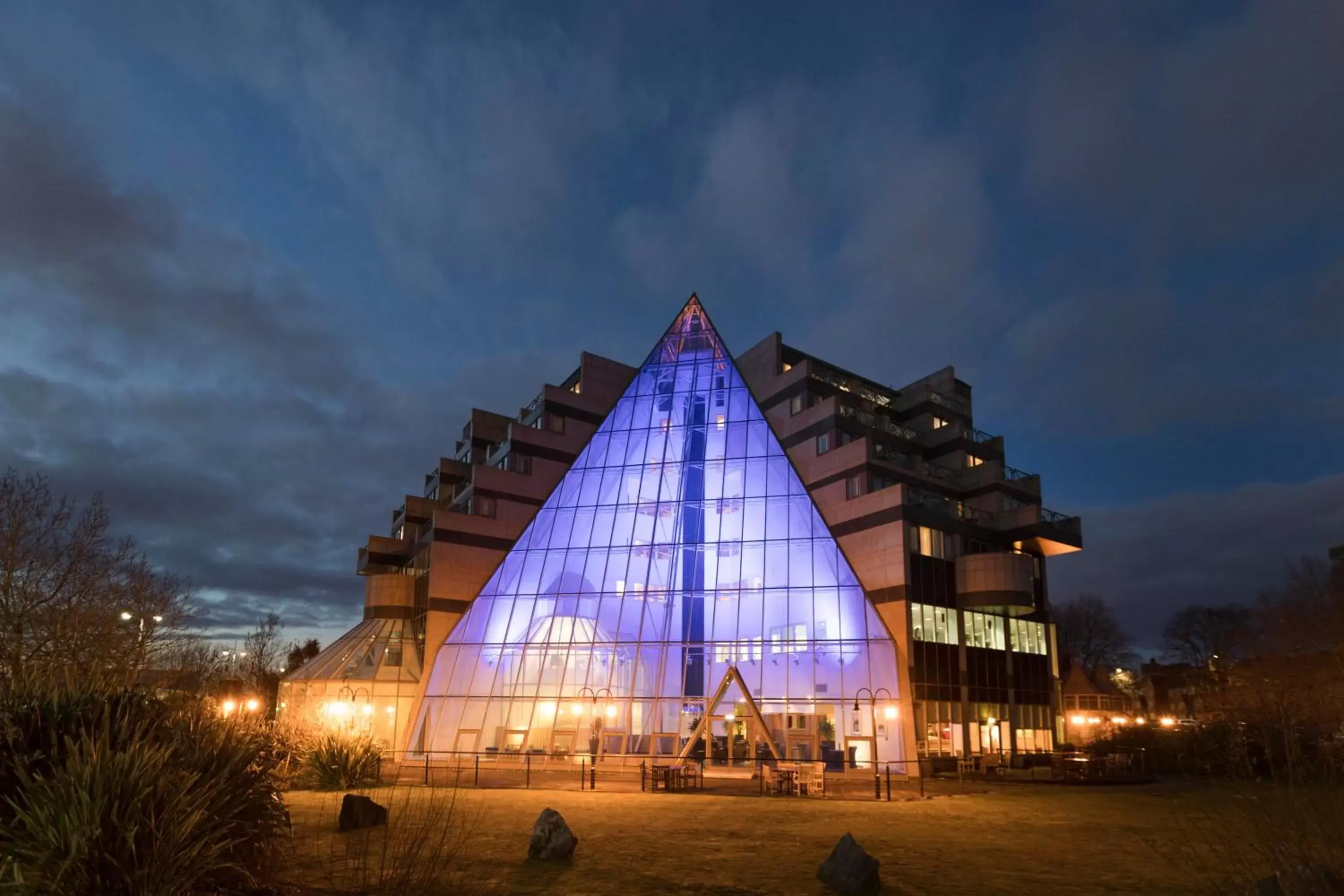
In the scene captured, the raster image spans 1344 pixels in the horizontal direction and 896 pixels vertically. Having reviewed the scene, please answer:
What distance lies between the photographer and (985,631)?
51.0 meters

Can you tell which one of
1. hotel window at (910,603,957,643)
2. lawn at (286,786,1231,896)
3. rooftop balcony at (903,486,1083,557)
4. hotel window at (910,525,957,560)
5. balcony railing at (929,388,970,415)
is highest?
balcony railing at (929,388,970,415)

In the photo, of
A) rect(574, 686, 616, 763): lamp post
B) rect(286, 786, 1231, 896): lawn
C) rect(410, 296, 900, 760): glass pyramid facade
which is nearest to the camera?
rect(286, 786, 1231, 896): lawn

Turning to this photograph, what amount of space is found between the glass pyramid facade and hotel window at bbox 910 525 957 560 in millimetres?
4783

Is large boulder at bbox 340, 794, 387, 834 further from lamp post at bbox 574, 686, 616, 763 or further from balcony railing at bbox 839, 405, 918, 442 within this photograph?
balcony railing at bbox 839, 405, 918, 442

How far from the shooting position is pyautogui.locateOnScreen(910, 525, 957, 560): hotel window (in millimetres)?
47594

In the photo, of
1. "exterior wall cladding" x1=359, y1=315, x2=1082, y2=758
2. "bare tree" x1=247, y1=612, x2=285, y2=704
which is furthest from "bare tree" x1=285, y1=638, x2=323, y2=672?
"exterior wall cladding" x1=359, y1=315, x2=1082, y2=758

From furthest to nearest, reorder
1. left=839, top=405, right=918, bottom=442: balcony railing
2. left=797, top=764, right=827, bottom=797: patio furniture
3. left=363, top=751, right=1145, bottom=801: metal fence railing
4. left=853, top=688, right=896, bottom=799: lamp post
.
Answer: left=839, top=405, right=918, bottom=442: balcony railing → left=853, top=688, right=896, bottom=799: lamp post → left=363, top=751, right=1145, bottom=801: metal fence railing → left=797, top=764, right=827, bottom=797: patio furniture

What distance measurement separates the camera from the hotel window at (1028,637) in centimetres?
5419

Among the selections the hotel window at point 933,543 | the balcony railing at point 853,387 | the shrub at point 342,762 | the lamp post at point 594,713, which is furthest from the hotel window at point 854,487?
the shrub at point 342,762

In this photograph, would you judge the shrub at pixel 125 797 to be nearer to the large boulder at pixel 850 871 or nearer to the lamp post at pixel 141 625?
the large boulder at pixel 850 871

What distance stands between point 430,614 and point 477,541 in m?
4.94

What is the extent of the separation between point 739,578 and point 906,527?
9210 mm

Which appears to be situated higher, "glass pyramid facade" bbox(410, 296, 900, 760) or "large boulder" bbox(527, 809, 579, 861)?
"glass pyramid facade" bbox(410, 296, 900, 760)

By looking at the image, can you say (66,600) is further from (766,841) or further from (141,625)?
(766,841)
